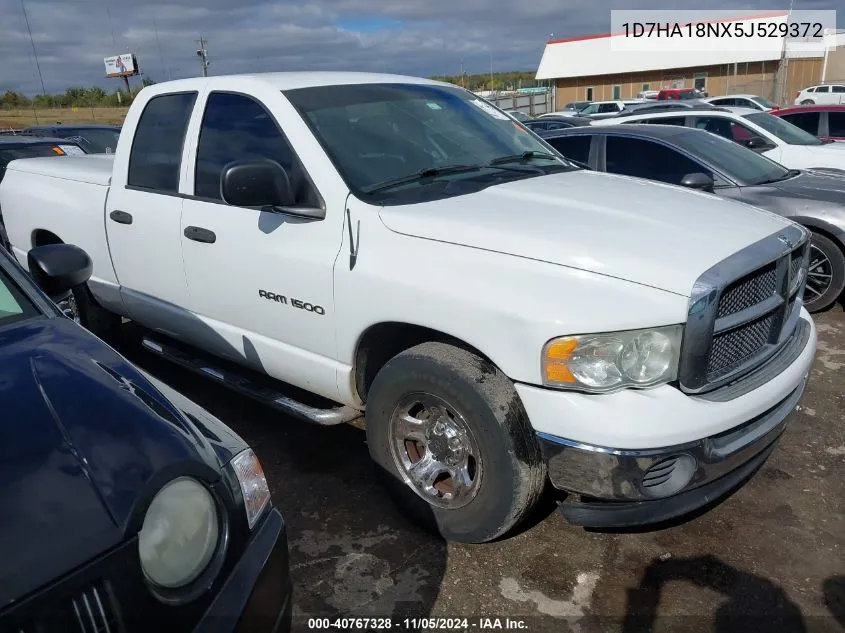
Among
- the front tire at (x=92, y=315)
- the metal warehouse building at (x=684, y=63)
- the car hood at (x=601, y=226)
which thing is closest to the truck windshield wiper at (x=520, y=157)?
the car hood at (x=601, y=226)

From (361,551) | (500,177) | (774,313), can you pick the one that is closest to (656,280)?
(774,313)

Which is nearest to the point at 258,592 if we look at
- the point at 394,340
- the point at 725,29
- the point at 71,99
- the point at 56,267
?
the point at 394,340

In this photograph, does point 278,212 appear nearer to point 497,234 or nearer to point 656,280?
point 497,234

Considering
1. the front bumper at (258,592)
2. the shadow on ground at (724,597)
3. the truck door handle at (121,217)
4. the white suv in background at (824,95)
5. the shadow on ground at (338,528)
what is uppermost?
the truck door handle at (121,217)

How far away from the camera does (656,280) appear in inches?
95.6

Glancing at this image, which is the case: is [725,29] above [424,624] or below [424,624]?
above

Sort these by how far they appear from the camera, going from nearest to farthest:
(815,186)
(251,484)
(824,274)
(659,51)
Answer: (251,484), (824,274), (815,186), (659,51)

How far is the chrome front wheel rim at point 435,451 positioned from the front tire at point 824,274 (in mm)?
4388

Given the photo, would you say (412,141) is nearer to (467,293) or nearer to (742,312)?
(467,293)

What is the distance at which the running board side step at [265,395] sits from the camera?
332 cm

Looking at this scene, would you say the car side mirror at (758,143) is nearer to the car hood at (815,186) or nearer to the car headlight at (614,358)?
the car hood at (815,186)

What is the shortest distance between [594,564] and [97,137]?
1158 centimetres

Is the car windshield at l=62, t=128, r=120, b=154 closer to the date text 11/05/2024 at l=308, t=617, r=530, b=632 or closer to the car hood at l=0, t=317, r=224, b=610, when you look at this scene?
the car hood at l=0, t=317, r=224, b=610

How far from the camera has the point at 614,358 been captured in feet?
7.97
